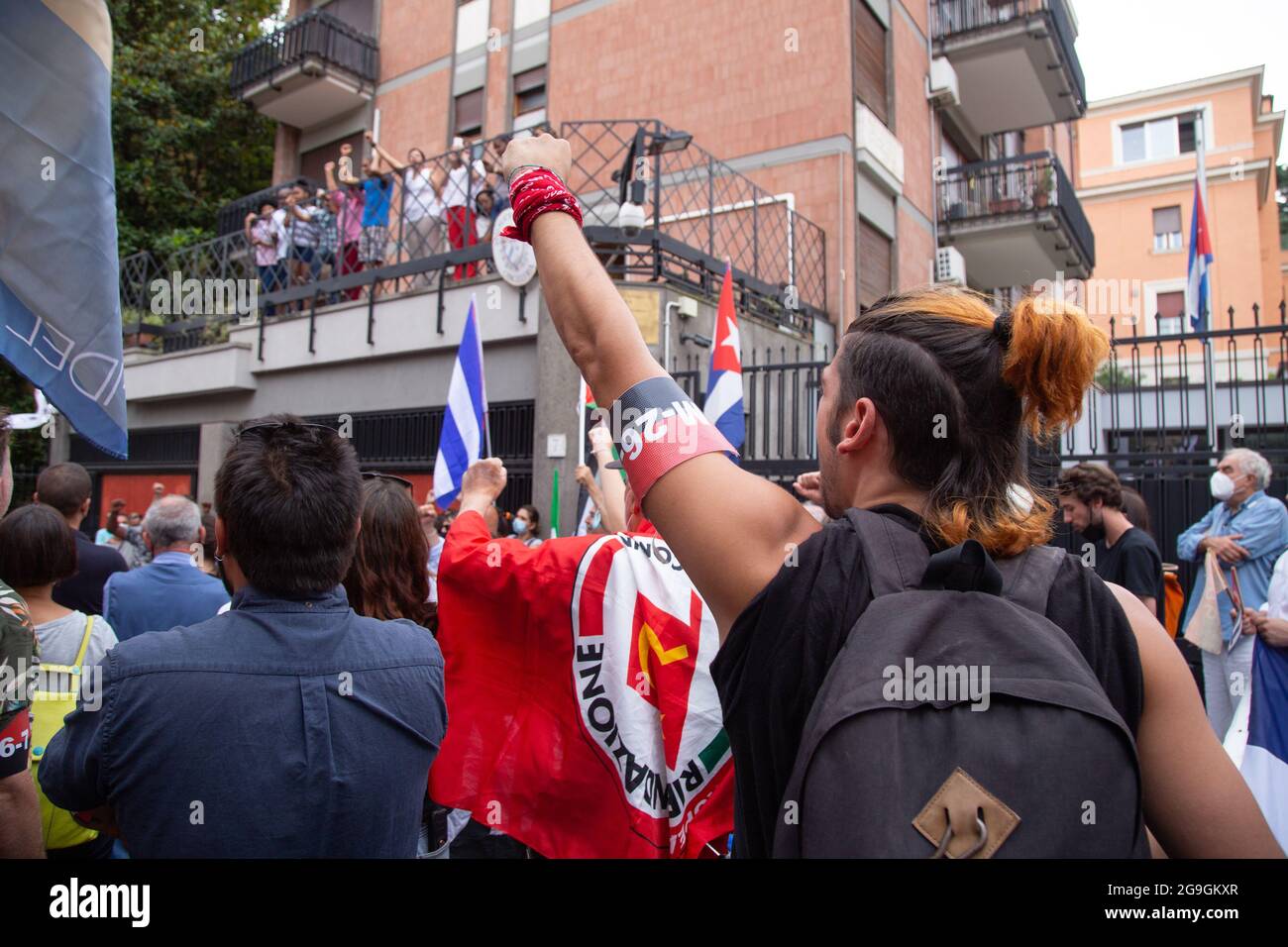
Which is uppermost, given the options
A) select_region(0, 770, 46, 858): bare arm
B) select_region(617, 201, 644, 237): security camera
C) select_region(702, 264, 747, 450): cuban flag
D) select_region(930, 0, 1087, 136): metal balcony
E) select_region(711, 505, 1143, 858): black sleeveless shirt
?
select_region(930, 0, 1087, 136): metal balcony

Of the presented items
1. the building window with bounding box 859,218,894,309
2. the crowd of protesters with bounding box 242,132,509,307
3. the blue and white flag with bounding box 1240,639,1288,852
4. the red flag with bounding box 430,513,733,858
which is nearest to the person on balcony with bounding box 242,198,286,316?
the crowd of protesters with bounding box 242,132,509,307

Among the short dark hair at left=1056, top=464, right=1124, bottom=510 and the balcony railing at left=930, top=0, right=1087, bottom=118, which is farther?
the balcony railing at left=930, top=0, right=1087, bottom=118

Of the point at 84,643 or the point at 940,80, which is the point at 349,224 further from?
the point at 84,643

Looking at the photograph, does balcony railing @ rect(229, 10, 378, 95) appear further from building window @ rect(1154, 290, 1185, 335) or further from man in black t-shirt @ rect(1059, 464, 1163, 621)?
building window @ rect(1154, 290, 1185, 335)

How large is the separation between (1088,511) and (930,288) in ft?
15.1

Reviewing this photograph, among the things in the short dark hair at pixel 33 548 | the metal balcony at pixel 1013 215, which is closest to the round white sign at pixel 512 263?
the short dark hair at pixel 33 548

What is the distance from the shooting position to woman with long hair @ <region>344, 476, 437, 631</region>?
2756mm

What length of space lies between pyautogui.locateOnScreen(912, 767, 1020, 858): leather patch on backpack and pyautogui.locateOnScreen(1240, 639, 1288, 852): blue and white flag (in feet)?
12.7

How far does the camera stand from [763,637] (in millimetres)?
1126

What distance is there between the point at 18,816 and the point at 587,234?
8.83 metres

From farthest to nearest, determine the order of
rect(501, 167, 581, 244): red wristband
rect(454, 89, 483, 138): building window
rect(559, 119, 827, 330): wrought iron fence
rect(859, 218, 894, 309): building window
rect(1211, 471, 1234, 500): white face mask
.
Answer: rect(454, 89, 483, 138): building window
rect(859, 218, 894, 309): building window
rect(559, 119, 827, 330): wrought iron fence
rect(1211, 471, 1234, 500): white face mask
rect(501, 167, 581, 244): red wristband

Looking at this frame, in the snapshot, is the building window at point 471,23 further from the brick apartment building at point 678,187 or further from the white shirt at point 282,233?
the white shirt at point 282,233

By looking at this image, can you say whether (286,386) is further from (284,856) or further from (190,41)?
(284,856)
